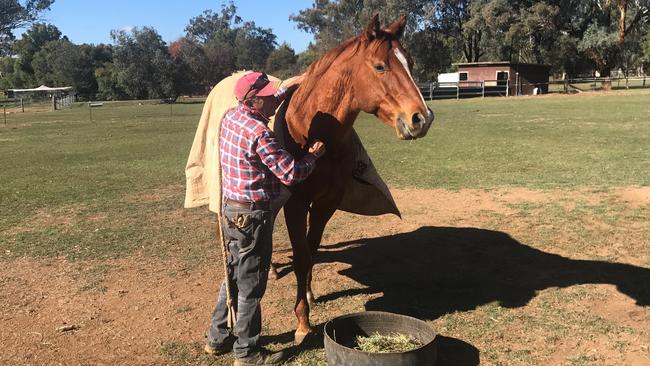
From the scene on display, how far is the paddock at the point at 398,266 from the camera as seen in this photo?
393 centimetres

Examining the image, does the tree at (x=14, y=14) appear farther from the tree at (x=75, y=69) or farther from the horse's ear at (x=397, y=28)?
the horse's ear at (x=397, y=28)

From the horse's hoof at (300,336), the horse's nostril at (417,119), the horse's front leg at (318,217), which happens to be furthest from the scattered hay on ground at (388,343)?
the horse's nostril at (417,119)

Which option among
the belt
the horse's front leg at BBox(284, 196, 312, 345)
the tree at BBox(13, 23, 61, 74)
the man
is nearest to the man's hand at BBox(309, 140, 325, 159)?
the man

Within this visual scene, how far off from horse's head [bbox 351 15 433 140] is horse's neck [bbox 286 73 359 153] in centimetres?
12

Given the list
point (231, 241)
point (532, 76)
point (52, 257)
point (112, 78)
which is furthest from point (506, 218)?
point (112, 78)

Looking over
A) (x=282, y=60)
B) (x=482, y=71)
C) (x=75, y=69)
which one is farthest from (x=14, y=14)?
(x=482, y=71)

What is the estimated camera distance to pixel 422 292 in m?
4.80

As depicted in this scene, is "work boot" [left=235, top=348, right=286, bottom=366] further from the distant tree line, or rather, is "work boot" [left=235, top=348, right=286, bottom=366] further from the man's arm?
the distant tree line

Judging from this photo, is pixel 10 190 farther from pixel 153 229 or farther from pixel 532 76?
pixel 532 76

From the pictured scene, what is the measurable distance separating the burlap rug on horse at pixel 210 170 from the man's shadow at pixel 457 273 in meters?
0.74

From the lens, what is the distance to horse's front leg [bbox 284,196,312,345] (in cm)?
387

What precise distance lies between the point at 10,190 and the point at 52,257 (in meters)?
5.19

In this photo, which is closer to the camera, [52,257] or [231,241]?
[231,241]

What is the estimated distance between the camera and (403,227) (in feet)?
22.8
